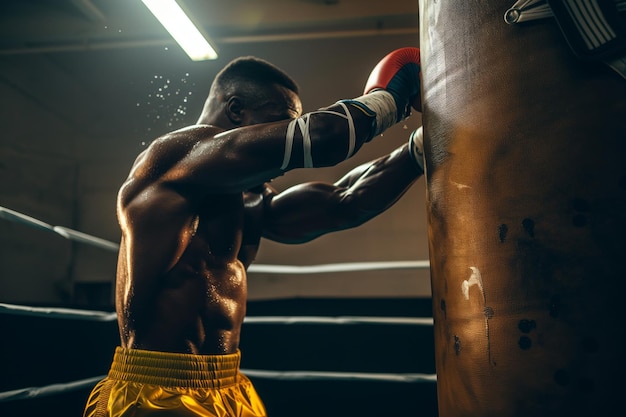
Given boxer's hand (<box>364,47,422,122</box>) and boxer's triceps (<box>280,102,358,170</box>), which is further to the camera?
boxer's hand (<box>364,47,422,122</box>)

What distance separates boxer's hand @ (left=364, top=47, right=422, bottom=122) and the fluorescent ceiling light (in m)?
1.91

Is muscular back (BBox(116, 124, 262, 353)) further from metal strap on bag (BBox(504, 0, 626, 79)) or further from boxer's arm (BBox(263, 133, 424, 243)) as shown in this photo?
metal strap on bag (BBox(504, 0, 626, 79))

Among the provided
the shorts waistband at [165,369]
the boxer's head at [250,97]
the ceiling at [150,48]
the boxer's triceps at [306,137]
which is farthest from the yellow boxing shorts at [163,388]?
the ceiling at [150,48]

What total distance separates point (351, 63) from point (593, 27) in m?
4.00

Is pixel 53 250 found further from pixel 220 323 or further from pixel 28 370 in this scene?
pixel 220 323

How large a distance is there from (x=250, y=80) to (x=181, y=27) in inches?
70.0

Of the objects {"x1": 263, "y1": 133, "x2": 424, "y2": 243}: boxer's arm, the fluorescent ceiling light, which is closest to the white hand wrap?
{"x1": 263, "y1": 133, "x2": 424, "y2": 243}: boxer's arm

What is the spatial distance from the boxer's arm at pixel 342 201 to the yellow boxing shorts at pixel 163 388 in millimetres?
648

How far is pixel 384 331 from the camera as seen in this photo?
11.6 ft

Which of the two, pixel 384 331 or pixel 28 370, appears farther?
pixel 384 331

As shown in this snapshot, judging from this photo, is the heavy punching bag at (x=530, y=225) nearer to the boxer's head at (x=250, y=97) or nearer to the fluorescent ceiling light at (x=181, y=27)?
the boxer's head at (x=250, y=97)

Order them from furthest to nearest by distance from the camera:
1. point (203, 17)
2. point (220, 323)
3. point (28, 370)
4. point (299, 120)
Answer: point (203, 17) → point (28, 370) → point (220, 323) → point (299, 120)

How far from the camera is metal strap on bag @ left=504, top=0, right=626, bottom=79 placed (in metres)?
0.67

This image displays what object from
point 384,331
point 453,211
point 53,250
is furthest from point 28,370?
point 453,211
